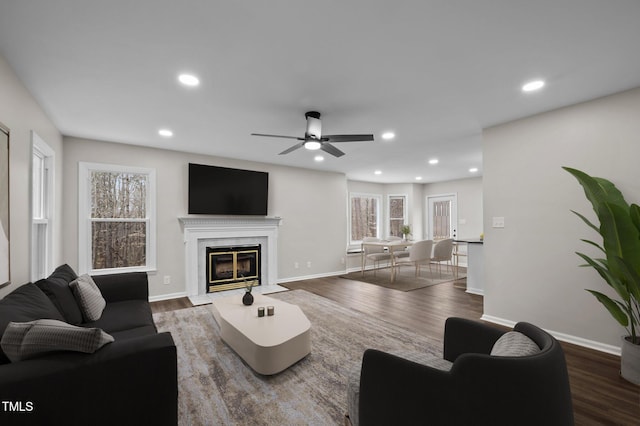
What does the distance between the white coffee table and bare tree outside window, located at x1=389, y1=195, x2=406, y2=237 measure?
628 centimetres

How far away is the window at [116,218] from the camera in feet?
13.9

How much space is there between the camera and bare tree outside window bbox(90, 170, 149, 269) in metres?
4.34

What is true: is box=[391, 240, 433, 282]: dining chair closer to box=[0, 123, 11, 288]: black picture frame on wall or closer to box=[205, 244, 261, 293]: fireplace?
box=[205, 244, 261, 293]: fireplace

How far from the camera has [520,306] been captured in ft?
11.0

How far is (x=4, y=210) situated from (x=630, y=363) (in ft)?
15.8

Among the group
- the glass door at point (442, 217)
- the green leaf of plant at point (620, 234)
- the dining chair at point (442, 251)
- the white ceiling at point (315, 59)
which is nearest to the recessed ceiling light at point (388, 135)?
the white ceiling at point (315, 59)

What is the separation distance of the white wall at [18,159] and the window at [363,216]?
21.5 feet

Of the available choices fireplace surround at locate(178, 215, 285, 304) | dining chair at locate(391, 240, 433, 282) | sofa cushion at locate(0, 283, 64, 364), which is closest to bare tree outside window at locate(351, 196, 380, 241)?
dining chair at locate(391, 240, 433, 282)

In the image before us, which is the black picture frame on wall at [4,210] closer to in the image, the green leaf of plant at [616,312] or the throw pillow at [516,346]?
the throw pillow at [516,346]

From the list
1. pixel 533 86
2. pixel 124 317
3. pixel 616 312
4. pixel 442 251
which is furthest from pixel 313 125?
pixel 442 251

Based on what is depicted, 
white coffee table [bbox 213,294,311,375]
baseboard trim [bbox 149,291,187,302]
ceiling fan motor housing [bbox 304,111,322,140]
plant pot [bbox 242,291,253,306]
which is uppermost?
ceiling fan motor housing [bbox 304,111,322,140]

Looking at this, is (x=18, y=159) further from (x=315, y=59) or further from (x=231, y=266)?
(x=231, y=266)

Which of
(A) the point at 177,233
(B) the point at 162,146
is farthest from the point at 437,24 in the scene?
(A) the point at 177,233

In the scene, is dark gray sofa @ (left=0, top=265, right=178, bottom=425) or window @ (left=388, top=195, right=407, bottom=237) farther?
window @ (left=388, top=195, right=407, bottom=237)
